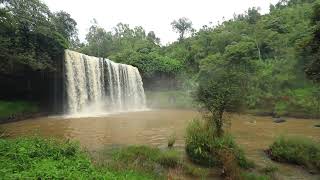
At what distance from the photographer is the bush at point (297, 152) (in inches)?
485

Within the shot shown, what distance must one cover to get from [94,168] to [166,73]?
51183 mm

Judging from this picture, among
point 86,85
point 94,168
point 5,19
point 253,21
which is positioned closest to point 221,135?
point 94,168

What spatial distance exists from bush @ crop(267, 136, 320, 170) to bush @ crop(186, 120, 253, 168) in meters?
1.68

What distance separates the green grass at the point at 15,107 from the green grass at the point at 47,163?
18676mm

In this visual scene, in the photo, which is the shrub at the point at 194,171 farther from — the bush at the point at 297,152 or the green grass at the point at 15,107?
the green grass at the point at 15,107

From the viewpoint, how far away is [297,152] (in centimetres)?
1279

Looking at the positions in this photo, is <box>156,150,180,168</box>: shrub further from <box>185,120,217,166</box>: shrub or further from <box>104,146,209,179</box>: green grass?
<box>185,120,217,166</box>: shrub

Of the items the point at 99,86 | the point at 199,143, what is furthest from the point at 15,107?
the point at 199,143

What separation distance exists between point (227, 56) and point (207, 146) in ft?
122

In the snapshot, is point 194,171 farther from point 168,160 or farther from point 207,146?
point 207,146

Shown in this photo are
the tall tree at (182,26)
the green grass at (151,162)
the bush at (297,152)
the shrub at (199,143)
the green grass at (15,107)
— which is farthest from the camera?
the tall tree at (182,26)

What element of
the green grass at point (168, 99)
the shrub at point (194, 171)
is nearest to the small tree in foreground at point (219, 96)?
the shrub at point (194, 171)

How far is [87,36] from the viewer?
94.1 m

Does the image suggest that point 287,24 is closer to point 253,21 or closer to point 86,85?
point 253,21
